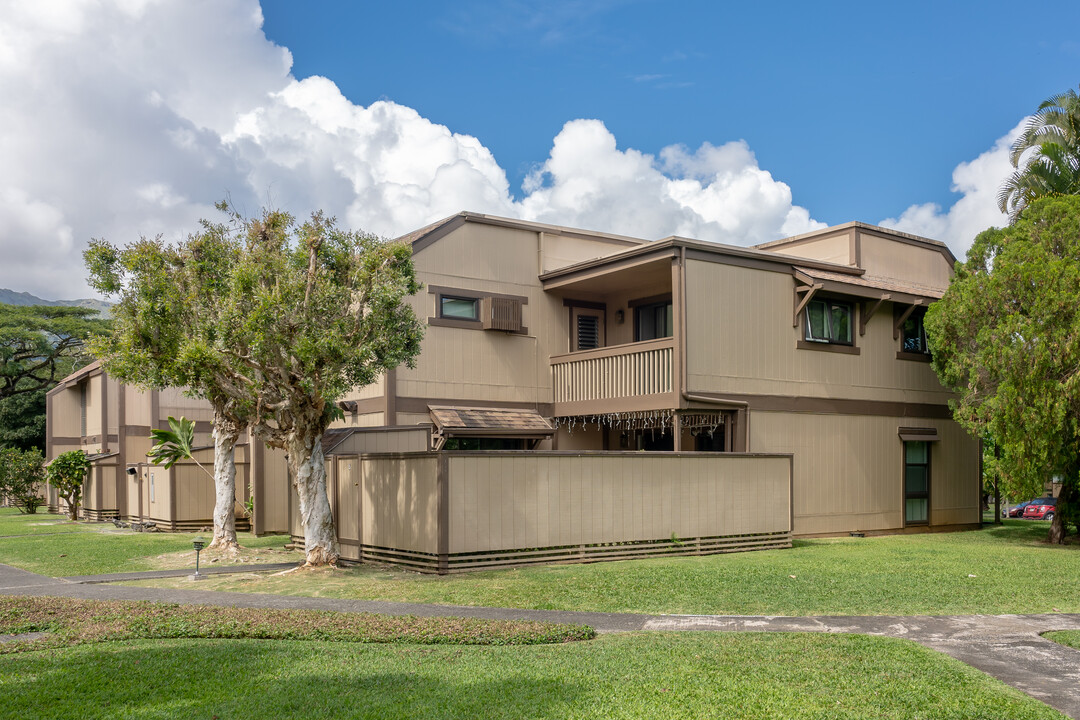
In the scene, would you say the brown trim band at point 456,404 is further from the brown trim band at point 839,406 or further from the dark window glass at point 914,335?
the dark window glass at point 914,335

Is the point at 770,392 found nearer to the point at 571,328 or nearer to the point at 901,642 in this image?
the point at 571,328

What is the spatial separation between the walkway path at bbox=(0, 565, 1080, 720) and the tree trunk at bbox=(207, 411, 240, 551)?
5.42 m

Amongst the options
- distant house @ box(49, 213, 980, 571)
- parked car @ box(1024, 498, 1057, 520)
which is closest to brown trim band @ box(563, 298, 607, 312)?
distant house @ box(49, 213, 980, 571)

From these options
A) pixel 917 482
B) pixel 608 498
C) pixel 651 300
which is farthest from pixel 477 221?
pixel 917 482

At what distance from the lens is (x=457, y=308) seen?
72.5ft

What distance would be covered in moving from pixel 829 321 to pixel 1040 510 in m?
23.1

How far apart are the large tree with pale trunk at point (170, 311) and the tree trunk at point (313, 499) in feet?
4.14

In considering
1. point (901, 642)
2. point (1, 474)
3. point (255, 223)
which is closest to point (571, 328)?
point (255, 223)

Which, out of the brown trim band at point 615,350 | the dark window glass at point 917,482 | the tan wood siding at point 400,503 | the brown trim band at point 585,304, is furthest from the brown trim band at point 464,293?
the dark window glass at point 917,482

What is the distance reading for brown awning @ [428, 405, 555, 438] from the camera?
20.6 meters

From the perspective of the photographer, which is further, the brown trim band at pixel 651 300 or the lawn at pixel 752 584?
the brown trim band at pixel 651 300

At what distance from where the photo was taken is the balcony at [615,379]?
20373mm

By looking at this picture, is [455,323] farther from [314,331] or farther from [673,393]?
[314,331]

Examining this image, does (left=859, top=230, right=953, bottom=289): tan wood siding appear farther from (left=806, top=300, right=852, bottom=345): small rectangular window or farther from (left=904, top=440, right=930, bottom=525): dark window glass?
(left=904, top=440, right=930, bottom=525): dark window glass
